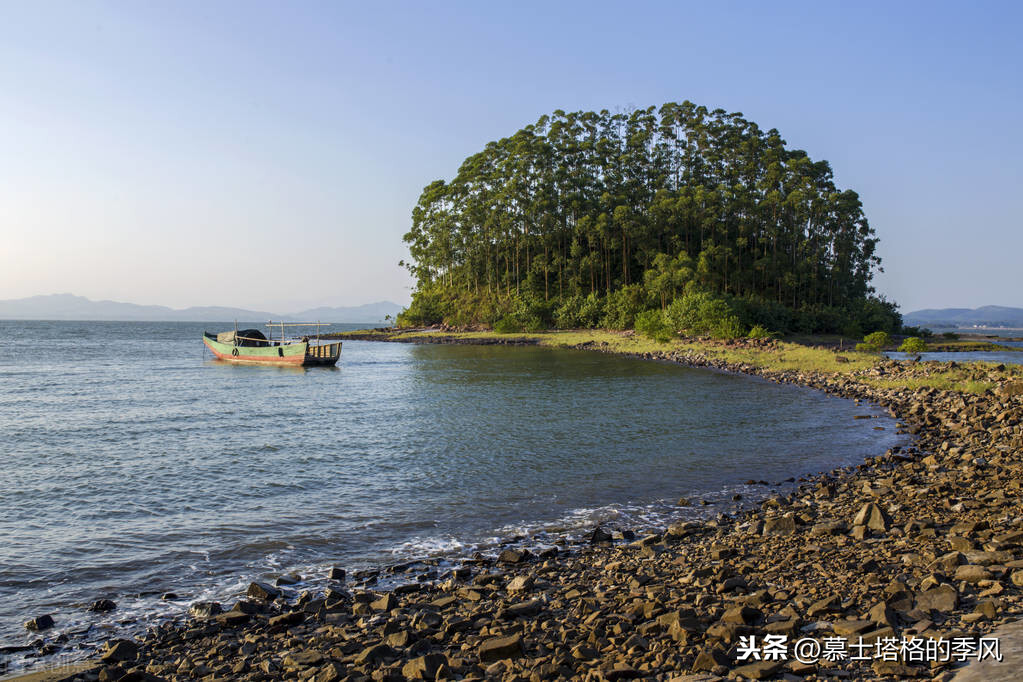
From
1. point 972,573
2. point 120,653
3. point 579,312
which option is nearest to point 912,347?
point 579,312

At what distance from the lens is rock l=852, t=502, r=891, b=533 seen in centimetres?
950

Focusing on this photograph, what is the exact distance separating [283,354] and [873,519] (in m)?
48.4

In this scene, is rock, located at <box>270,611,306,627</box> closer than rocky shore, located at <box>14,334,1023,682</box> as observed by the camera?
No

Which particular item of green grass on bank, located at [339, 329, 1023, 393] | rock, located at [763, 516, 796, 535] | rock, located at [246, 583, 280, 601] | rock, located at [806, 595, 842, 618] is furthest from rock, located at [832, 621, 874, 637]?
green grass on bank, located at [339, 329, 1023, 393]

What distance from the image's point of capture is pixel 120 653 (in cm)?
677

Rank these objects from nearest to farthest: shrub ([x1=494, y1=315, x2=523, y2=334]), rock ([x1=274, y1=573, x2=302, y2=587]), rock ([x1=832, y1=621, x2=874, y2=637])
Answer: rock ([x1=832, y1=621, x2=874, y2=637]) → rock ([x1=274, y1=573, x2=302, y2=587]) → shrub ([x1=494, y1=315, x2=523, y2=334])

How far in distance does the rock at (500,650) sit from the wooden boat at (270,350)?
148ft

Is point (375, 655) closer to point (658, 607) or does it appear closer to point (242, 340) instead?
point (658, 607)

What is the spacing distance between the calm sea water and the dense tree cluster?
1658 inches

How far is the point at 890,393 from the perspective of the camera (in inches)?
1053

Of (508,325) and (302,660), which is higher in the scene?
(508,325)

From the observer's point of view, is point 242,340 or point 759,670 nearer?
point 759,670

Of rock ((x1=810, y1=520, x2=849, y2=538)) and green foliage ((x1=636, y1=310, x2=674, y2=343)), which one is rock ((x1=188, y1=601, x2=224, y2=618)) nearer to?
rock ((x1=810, y1=520, x2=849, y2=538))

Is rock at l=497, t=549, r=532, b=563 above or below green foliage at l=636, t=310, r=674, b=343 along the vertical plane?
below
